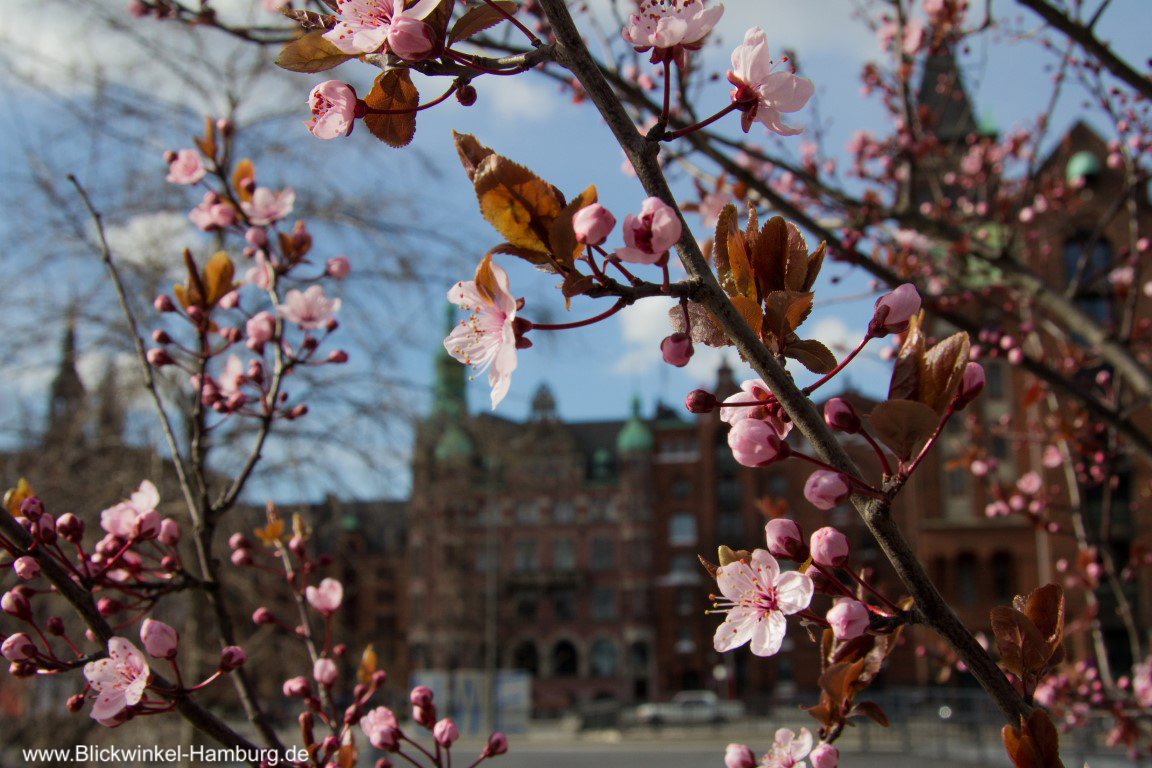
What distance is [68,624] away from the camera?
509 cm

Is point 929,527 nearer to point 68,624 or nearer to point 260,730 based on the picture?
point 68,624

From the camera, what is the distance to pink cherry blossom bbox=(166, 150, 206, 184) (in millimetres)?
1699

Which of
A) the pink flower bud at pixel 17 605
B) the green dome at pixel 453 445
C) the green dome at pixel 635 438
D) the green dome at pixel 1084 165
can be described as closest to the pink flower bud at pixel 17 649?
the pink flower bud at pixel 17 605

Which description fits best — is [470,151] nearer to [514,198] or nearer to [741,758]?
[514,198]

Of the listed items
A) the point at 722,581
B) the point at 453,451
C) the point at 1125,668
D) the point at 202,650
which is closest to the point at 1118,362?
the point at 722,581

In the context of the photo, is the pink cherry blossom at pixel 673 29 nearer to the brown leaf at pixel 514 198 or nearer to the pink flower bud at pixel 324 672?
the brown leaf at pixel 514 198

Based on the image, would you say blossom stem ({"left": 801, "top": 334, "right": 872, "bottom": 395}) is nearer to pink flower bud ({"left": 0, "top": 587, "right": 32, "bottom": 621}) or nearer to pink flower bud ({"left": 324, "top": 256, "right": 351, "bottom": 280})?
pink flower bud ({"left": 0, "top": 587, "right": 32, "bottom": 621})

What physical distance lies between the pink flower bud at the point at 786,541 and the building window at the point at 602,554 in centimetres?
2842

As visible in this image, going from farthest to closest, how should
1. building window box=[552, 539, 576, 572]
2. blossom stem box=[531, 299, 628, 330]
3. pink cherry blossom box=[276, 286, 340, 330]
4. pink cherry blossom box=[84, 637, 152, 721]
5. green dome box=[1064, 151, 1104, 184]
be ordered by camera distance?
building window box=[552, 539, 576, 572] → green dome box=[1064, 151, 1104, 184] → pink cherry blossom box=[276, 286, 340, 330] → pink cherry blossom box=[84, 637, 152, 721] → blossom stem box=[531, 299, 628, 330]

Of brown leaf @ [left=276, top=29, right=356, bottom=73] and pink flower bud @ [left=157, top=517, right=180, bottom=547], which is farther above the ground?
brown leaf @ [left=276, top=29, right=356, bottom=73]

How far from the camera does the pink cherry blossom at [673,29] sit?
→ 2.42ft

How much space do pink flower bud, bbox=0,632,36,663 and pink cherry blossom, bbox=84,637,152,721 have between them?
92 millimetres

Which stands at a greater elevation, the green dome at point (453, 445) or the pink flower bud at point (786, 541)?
the green dome at point (453, 445)

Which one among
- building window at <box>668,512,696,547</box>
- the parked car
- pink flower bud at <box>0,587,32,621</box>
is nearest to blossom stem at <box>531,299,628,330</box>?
pink flower bud at <box>0,587,32,621</box>
